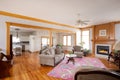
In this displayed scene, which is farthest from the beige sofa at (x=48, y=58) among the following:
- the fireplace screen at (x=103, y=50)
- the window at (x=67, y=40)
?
the window at (x=67, y=40)

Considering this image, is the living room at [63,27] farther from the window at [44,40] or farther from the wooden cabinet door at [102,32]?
the window at [44,40]

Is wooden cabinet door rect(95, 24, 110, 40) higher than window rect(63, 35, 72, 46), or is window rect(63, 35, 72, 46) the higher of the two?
wooden cabinet door rect(95, 24, 110, 40)

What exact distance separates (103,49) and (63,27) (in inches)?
147

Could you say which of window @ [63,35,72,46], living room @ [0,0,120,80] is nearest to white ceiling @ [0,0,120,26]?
living room @ [0,0,120,80]

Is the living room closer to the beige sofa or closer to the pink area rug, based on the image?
the pink area rug

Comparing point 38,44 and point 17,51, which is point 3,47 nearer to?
point 17,51

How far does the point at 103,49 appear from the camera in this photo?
25.2 ft

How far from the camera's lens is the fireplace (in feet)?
23.9

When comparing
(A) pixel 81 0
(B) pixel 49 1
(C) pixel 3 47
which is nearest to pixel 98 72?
(A) pixel 81 0

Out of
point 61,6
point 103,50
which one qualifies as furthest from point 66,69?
point 103,50

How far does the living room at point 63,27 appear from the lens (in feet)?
12.3

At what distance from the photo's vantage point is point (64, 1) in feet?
10.7

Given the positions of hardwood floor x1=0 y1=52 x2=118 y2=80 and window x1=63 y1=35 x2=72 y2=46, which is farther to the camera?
window x1=63 y1=35 x2=72 y2=46

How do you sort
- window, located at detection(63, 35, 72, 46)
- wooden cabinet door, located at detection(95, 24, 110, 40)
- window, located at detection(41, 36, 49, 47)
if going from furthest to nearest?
window, located at detection(63, 35, 72, 46), window, located at detection(41, 36, 49, 47), wooden cabinet door, located at detection(95, 24, 110, 40)
